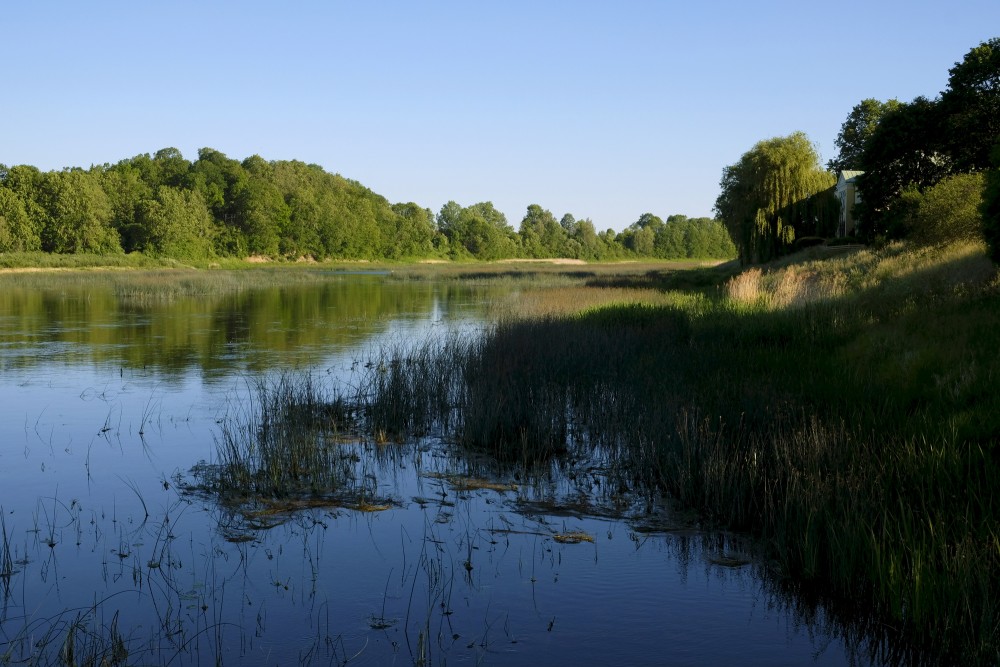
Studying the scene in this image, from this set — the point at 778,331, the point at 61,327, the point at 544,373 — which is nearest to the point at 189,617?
A: the point at 544,373

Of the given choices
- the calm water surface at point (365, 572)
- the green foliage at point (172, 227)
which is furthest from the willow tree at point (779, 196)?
the green foliage at point (172, 227)

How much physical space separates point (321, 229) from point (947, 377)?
112687 mm

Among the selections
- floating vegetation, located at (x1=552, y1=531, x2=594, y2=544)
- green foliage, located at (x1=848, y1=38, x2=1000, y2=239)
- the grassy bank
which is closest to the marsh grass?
the grassy bank

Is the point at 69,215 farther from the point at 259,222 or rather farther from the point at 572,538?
the point at 572,538

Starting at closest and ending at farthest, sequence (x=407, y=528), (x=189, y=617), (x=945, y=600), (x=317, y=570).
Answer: (x=945, y=600), (x=189, y=617), (x=317, y=570), (x=407, y=528)

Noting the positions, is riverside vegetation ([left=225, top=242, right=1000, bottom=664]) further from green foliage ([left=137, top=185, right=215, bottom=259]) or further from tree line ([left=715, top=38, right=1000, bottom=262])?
green foliage ([left=137, top=185, right=215, bottom=259])

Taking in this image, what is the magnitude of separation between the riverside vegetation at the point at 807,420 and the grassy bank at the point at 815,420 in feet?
0.09

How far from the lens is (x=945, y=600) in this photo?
5.39 meters

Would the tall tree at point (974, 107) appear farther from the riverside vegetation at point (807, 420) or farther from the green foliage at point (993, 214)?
the green foliage at point (993, 214)

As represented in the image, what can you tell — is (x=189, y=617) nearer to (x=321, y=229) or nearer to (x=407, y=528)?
(x=407, y=528)

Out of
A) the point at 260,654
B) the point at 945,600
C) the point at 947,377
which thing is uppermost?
the point at 947,377

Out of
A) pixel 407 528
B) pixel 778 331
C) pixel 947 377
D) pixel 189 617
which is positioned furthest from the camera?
pixel 778 331

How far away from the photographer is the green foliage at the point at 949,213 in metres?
24.4

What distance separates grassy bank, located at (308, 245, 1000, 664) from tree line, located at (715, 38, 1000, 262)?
142 inches
